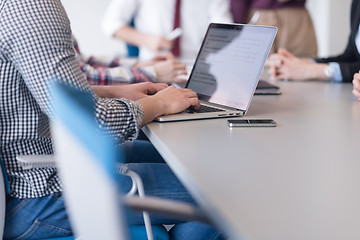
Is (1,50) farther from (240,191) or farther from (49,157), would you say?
(240,191)

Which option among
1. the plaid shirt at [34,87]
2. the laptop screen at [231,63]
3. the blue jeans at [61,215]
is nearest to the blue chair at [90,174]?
the plaid shirt at [34,87]

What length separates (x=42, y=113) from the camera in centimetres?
106

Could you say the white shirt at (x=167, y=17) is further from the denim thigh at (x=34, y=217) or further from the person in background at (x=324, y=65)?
the denim thigh at (x=34, y=217)

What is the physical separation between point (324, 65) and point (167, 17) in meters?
1.36

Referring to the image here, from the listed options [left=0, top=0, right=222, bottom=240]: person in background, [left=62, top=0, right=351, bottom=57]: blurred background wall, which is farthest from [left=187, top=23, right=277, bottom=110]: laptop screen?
[left=62, top=0, right=351, bottom=57]: blurred background wall

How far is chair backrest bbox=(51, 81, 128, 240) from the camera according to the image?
1.51 feet

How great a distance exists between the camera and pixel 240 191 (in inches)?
26.9

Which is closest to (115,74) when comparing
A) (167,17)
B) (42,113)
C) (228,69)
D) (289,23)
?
(228,69)

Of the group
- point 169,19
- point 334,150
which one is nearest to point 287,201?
point 334,150

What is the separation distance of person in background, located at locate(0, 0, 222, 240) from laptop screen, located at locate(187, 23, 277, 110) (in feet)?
0.34

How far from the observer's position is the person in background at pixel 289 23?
2.88m

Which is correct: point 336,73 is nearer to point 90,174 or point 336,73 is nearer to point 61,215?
point 61,215

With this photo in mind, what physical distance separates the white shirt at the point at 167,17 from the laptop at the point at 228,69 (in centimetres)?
161

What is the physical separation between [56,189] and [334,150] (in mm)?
596
